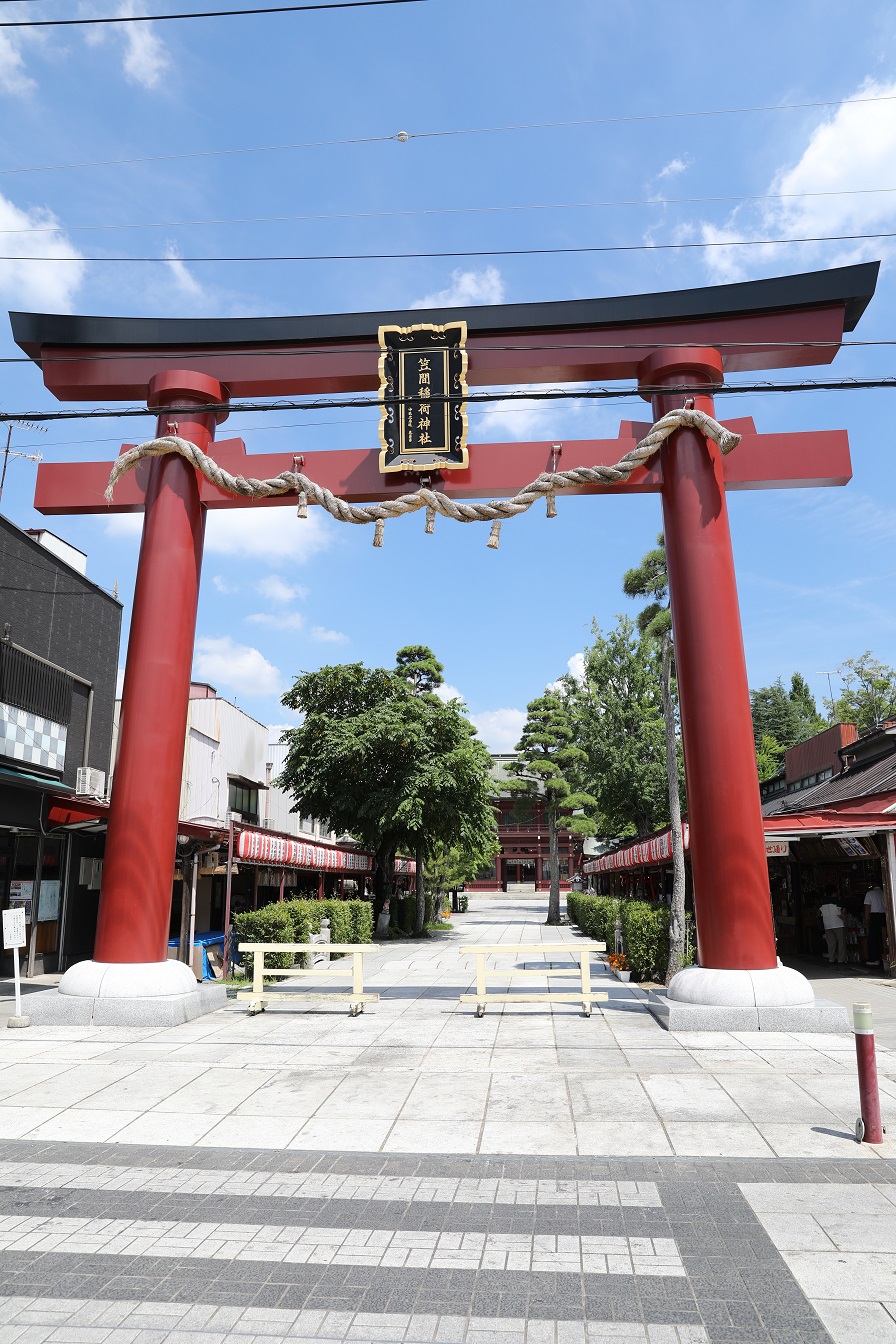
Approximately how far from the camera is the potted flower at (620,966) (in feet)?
57.9

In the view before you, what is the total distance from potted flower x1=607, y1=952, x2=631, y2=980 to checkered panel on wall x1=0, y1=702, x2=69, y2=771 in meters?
12.2

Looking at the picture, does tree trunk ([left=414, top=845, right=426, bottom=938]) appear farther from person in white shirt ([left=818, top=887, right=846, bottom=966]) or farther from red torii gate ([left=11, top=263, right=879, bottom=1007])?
red torii gate ([left=11, top=263, right=879, bottom=1007])

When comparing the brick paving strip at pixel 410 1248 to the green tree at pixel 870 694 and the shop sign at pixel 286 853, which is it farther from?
the green tree at pixel 870 694

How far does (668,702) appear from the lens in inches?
704

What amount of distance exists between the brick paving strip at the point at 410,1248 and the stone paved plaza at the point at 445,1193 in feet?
0.05

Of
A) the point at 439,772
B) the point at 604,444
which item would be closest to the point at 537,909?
the point at 439,772

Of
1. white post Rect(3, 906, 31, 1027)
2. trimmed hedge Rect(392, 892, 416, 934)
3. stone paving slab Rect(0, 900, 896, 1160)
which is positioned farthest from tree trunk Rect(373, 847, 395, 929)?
white post Rect(3, 906, 31, 1027)

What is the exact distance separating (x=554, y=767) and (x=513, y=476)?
104 ft

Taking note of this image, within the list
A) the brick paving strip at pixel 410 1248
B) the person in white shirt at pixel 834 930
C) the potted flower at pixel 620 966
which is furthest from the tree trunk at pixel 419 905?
the brick paving strip at pixel 410 1248

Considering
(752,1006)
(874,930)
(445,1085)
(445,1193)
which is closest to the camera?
(445,1193)

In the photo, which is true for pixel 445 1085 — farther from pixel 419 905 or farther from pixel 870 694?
pixel 870 694

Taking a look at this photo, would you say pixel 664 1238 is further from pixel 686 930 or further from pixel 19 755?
pixel 19 755

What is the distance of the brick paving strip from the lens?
381 cm

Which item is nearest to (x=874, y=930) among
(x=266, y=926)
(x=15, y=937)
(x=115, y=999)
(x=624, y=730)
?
(x=266, y=926)
